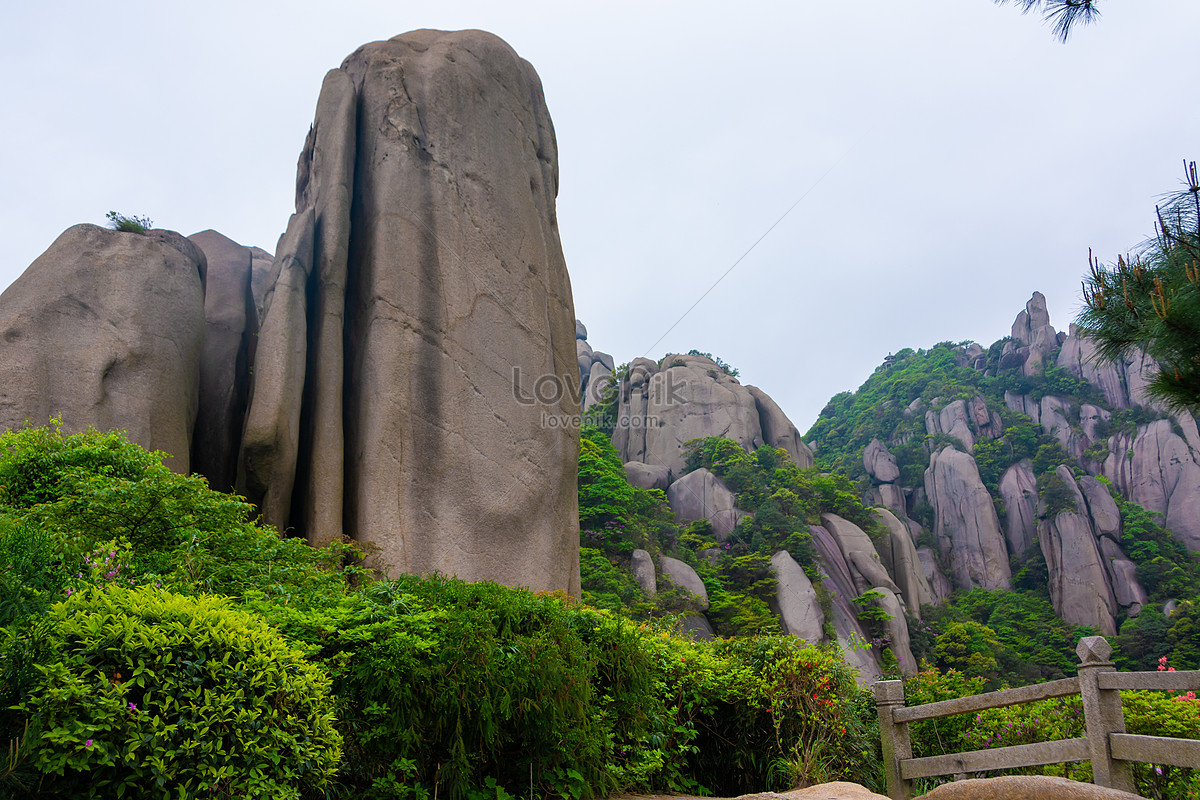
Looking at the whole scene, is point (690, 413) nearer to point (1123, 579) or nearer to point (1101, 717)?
point (1123, 579)

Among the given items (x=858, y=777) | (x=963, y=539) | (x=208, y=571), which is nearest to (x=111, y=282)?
(x=208, y=571)

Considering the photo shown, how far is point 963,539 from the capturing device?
3934 cm

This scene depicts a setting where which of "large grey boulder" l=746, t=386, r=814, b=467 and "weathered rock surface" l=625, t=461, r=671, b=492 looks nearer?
"weathered rock surface" l=625, t=461, r=671, b=492

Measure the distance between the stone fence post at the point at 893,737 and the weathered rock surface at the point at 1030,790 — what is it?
10.7 ft

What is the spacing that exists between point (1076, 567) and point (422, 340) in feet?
114

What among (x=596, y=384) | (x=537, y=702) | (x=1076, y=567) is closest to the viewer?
(x=537, y=702)

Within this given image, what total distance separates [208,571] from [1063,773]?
7595 mm

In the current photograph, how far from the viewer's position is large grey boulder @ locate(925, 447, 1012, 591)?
38.5 metres

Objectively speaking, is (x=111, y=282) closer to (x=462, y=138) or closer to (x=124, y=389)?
(x=124, y=389)

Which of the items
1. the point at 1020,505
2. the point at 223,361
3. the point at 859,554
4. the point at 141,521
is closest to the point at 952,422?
the point at 1020,505

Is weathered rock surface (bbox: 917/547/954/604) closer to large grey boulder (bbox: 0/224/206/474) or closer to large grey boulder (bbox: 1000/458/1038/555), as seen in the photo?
large grey boulder (bbox: 1000/458/1038/555)

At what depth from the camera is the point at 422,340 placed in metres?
11.7

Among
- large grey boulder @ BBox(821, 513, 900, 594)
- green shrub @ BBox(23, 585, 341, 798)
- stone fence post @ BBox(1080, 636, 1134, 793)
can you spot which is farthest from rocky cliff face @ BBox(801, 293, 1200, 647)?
green shrub @ BBox(23, 585, 341, 798)

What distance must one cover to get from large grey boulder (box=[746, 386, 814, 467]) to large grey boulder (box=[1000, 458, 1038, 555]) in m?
11.4
